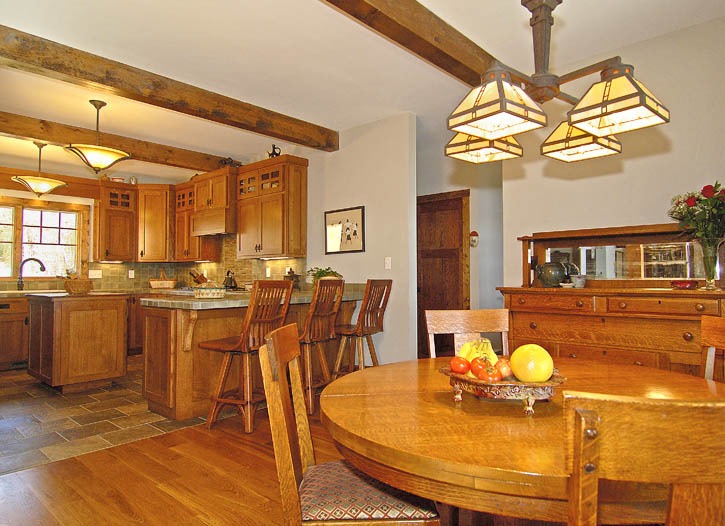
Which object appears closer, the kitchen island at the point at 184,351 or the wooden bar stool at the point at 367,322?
the kitchen island at the point at 184,351

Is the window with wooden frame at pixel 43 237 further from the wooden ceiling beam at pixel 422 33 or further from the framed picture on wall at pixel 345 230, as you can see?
the wooden ceiling beam at pixel 422 33

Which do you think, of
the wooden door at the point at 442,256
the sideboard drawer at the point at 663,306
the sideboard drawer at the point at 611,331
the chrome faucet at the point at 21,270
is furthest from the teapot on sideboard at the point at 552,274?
the chrome faucet at the point at 21,270

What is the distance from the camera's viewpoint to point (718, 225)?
9.34 ft

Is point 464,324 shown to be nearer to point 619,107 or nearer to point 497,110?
point 497,110

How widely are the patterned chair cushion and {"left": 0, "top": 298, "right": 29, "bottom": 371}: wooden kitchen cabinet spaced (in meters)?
5.85

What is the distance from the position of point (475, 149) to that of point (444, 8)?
1.20 metres

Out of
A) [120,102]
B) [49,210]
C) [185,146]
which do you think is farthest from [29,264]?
[120,102]

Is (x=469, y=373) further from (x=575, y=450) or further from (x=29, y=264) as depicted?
(x=29, y=264)

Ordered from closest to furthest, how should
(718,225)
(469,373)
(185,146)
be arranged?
(469,373) → (718,225) → (185,146)

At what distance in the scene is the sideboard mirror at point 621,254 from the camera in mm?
3195

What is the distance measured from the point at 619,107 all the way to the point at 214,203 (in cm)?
554

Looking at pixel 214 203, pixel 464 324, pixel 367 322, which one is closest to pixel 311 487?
pixel 464 324

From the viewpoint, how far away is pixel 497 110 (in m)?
1.71

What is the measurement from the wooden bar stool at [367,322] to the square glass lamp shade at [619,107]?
2410mm
